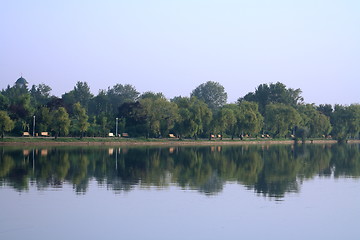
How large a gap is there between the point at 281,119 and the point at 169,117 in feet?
96.0

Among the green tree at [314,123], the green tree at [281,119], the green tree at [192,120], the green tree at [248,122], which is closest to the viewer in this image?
the green tree at [192,120]

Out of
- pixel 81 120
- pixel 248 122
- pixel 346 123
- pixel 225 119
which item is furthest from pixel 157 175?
pixel 346 123

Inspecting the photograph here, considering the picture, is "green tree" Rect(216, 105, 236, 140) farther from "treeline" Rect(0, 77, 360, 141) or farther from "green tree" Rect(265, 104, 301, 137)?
"green tree" Rect(265, 104, 301, 137)

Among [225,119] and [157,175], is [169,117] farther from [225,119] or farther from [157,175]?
[157,175]

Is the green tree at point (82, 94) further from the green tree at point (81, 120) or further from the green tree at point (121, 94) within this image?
the green tree at point (81, 120)

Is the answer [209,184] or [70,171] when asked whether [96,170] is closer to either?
[70,171]

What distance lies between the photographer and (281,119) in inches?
4077

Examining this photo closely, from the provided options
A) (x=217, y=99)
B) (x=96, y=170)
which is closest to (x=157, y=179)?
(x=96, y=170)

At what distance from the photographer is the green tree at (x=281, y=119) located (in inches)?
4070

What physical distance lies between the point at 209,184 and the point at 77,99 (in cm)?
11260

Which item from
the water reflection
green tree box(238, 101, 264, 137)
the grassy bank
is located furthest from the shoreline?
the water reflection

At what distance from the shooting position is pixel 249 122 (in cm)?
9381

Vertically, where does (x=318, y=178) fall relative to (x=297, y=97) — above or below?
below

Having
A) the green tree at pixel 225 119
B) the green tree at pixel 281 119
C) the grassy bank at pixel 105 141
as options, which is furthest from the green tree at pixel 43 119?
the green tree at pixel 281 119
